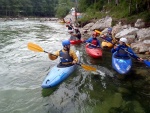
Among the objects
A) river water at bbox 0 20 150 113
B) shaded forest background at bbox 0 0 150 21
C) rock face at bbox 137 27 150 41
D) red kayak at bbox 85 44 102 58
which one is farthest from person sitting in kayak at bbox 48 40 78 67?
shaded forest background at bbox 0 0 150 21

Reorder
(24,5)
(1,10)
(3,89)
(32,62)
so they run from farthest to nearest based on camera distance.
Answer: (24,5), (1,10), (32,62), (3,89)

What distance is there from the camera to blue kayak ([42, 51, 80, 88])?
21.4ft

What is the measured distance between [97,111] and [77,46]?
9.48 meters

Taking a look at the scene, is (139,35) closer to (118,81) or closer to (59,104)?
(118,81)

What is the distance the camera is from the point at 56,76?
22.8 ft

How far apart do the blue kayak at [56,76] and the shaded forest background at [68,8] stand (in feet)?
33.7

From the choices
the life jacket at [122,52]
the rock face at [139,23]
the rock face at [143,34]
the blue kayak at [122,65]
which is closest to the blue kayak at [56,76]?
the blue kayak at [122,65]

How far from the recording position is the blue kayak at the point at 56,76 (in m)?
6.53

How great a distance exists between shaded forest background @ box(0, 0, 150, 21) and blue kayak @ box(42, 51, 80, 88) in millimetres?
10257

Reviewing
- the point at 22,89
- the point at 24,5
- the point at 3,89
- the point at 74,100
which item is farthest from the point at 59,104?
the point at 24,5

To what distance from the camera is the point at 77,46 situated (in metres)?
14.8

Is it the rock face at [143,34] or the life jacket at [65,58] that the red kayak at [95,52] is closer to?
the life jacket at [65,58]

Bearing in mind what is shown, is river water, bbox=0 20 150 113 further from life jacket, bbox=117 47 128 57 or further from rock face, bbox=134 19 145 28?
rock face, bbox=134 19 145 28

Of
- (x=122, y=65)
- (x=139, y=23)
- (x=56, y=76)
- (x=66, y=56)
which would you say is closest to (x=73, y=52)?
(x=66, y=56)
